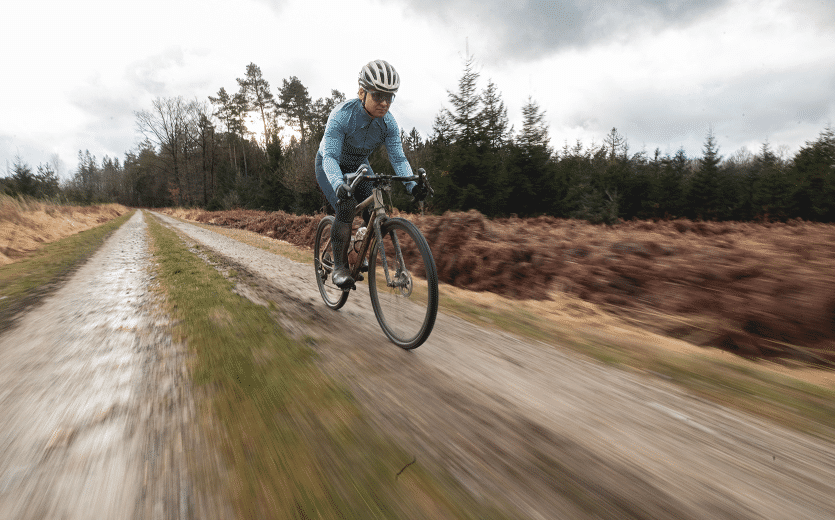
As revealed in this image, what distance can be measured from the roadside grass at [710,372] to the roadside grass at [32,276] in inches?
181

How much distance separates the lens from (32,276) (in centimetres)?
543

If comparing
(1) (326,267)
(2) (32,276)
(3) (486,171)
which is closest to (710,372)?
(1) (326,267)

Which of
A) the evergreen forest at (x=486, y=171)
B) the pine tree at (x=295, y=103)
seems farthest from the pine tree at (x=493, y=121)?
the pine tree at (x=295, y=103)

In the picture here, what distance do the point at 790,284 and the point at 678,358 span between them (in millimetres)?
1248

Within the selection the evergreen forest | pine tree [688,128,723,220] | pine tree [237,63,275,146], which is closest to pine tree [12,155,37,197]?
the evergreen forest

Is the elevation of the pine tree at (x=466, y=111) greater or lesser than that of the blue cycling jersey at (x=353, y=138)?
greater

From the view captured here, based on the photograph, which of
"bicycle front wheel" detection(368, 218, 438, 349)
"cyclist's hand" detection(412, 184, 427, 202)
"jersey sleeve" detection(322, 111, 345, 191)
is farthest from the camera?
"jersey sleeve" detection(322, 111, 345, 191)

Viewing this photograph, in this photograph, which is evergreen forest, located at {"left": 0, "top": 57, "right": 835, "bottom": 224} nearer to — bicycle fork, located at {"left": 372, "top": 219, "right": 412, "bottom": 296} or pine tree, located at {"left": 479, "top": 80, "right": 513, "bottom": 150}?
pine tree, located at {"left": 479, "top": 80, "right": 513, "bottom": 150}

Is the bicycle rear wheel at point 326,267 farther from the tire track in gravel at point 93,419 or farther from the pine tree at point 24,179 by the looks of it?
the pine tree at point 24,179

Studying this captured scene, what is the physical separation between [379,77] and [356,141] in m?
0.61

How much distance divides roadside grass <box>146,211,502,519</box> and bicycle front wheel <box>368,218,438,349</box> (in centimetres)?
66

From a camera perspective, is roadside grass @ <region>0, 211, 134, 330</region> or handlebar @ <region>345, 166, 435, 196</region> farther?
roadside grass @ <region>0, 211, 134, 330</region>

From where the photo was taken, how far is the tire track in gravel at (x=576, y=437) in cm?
130

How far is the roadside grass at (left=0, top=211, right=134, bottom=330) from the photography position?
152 inches
